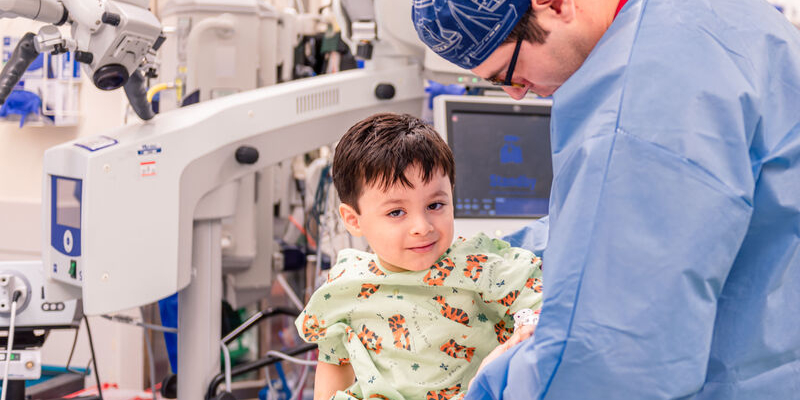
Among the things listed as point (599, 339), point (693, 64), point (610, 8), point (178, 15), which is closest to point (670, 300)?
point (599, 339)

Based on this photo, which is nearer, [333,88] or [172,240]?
[172,240]

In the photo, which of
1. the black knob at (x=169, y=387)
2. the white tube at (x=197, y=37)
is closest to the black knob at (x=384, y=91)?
the white tube at (x=197, y=37)

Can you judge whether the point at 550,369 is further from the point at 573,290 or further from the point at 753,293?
the point at 753,293

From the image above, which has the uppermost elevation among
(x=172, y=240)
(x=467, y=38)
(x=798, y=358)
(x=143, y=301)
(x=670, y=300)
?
(x=467, y=38)

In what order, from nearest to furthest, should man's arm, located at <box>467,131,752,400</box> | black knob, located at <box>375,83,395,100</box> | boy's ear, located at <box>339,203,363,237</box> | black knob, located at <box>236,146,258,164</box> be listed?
man's arm, located at <box>467,131,752,400</box>, boy's ear, located at <box>339,203,363,237</box>, black knob, located at <box>236,146,258,164</box>, black knob, located at <box>375,83,395,100</box>

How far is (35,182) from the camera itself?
394 centimetres

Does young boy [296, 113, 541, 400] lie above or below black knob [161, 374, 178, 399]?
above

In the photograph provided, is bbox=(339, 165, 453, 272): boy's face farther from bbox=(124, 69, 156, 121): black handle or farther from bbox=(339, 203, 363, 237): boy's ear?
bbox=(124, 69, 156, 121): black handle

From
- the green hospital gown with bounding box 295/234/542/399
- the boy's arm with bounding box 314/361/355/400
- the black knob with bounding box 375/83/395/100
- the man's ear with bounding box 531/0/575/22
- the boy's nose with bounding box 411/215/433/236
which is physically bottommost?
the boy's arm with bounding box 314/361/355/400

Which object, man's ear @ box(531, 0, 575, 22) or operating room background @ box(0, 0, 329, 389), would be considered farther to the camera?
operating room background @ box(0, 0, 329, 389)

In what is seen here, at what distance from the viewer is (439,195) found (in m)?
1.40

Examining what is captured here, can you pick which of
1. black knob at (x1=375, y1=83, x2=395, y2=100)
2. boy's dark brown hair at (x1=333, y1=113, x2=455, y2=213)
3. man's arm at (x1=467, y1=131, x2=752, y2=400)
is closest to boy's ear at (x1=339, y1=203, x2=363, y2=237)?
boy's dark brown hair at (x1=333, y1=113, x2=455, y2=213)

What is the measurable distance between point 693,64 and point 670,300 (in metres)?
0.25

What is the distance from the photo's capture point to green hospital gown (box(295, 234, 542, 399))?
136cm
